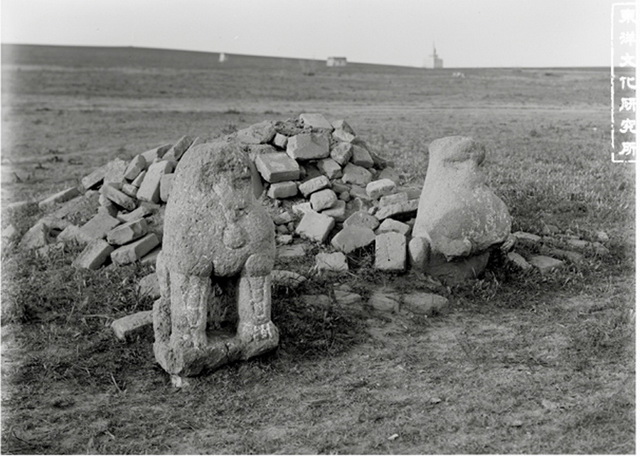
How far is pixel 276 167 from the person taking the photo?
352 inches

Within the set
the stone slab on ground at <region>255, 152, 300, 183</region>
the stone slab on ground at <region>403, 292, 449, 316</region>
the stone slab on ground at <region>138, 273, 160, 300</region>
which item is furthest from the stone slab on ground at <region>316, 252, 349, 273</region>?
the stone slab on ground at <region>138, 273, 160, 300</region>

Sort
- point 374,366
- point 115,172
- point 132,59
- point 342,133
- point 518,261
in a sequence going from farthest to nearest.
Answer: point 132,59 < point 115,172 < point 342,133 < point 518,261 < point 374,366

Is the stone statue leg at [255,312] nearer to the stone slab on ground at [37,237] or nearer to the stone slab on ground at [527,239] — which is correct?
the stone slab on ground at [527,239]

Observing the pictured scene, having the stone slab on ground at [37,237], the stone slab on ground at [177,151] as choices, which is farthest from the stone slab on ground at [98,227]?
the stone slab on ground at [177,151]

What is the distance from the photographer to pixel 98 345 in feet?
19.8

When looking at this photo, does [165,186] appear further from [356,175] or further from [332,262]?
[332,262]

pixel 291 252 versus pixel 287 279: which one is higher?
pixel 291 252

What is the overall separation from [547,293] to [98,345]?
4.42m

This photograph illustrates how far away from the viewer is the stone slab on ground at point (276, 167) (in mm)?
8891

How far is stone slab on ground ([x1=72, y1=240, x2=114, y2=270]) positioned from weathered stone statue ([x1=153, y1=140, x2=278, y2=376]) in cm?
269

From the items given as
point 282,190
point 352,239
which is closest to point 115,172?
point 282,190

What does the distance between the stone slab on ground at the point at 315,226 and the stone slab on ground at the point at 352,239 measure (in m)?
0.21

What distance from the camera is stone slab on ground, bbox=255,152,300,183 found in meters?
8.89

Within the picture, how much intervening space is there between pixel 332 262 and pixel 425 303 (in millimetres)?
1208
